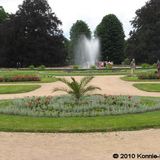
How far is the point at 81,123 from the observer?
14.3m

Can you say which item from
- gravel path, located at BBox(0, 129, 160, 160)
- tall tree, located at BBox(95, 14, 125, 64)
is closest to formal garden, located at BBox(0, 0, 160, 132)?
tall tree, located at BBox(95, 14, 125, 64)

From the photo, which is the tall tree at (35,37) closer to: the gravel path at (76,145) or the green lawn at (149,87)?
the green lawn at (149,87)

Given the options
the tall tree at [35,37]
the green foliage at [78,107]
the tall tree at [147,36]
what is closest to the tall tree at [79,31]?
the tall tree at [147,36]

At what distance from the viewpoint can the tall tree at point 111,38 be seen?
303 feet

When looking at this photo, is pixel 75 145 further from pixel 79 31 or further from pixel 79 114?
pixel 79 31

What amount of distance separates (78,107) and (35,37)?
63.1m

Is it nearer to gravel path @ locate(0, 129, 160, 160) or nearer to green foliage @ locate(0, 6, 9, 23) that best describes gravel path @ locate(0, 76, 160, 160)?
gravel path @ locate(0, 129, 160, 160)

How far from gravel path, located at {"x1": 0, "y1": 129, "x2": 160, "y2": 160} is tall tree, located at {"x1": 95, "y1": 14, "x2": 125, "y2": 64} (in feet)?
261

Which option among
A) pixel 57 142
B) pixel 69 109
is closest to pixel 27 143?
pixel 57 142

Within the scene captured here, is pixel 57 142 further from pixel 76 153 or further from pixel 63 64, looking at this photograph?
pixel 63 64

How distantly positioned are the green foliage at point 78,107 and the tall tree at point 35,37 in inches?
2275

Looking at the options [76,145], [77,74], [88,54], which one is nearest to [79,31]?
[88,54]

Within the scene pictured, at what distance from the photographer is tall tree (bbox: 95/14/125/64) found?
92.4m

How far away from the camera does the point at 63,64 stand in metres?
79.6
